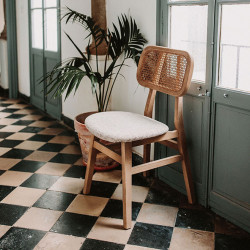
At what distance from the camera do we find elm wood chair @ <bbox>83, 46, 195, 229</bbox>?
2467 millimetres

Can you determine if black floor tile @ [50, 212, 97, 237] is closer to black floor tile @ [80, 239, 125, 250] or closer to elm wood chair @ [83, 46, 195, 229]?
black floor tile @ [80, 239, 125, 250]

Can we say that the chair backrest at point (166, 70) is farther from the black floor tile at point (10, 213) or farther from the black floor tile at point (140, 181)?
the black floor tile at point (10, 213)

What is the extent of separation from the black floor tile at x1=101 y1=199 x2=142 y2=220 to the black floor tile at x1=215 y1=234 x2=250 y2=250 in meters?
0.57

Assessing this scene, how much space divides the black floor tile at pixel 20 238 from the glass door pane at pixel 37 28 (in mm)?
3568

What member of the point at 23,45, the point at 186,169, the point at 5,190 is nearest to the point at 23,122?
the point at 23,45

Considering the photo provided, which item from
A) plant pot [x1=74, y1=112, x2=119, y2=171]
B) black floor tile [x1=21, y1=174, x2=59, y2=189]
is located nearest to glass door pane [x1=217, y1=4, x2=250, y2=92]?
plant pot [x1=74, y1=112, x2=119, y2=171]

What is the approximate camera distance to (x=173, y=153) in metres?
3.06

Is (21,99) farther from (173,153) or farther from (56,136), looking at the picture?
(173,153)

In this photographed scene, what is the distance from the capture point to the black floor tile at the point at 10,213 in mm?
2566

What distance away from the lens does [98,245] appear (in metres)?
2.31

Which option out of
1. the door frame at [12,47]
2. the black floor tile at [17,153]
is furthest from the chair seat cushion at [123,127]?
the door frame at [12,47]

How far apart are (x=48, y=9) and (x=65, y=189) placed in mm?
2885

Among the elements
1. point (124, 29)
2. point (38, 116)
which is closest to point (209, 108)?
point (124, 29)

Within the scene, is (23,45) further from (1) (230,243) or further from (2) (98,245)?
(1) (230,243)
